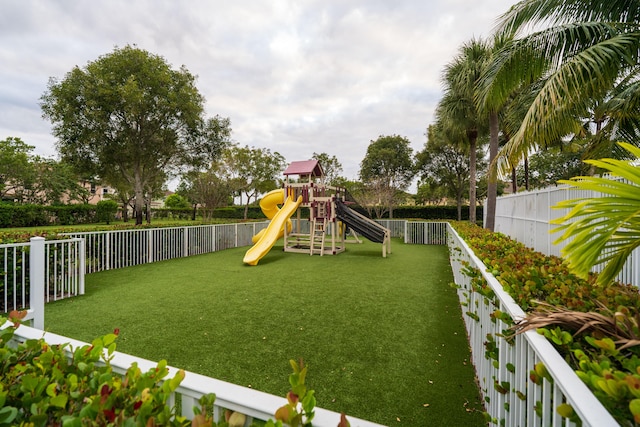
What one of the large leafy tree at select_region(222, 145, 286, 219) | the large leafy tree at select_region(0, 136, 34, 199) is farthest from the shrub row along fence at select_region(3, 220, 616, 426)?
the large leafy tree at select_region(0, 136, 34, 199)

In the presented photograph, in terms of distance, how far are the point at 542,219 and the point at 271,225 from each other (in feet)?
25.0

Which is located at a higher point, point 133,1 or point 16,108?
point 16,108

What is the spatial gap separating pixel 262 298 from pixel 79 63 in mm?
15066

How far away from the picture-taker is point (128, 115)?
13516mm

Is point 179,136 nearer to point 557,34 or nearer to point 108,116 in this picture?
point 108,116

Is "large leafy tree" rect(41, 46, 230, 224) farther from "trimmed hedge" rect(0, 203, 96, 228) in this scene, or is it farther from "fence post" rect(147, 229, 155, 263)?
"trimmed hedge" rect(0, 203, 96, 228)

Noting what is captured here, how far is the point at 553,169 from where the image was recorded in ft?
92.9

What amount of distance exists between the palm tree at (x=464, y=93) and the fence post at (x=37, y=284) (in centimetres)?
1068

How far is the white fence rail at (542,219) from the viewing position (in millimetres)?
3205

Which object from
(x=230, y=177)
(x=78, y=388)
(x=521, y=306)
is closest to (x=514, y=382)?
(x=521, y=306)

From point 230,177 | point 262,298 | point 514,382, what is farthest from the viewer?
point 230,177

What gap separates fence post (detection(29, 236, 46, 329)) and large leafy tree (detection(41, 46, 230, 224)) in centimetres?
1174

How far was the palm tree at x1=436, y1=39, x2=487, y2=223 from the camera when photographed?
949 centimetres

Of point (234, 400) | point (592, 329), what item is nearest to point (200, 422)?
point (234, 400)
